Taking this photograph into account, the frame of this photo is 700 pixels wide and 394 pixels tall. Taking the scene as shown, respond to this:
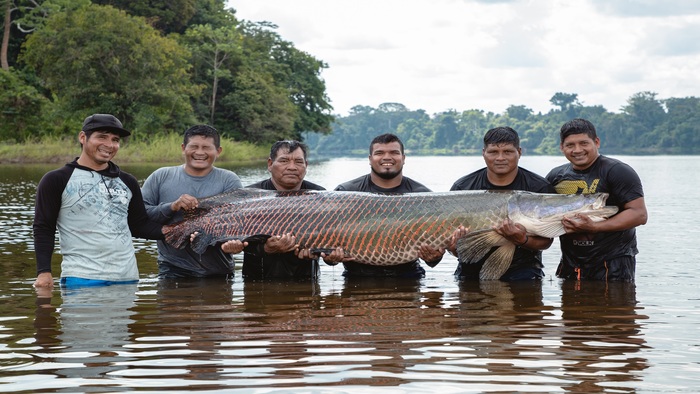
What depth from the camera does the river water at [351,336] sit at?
4.76 m

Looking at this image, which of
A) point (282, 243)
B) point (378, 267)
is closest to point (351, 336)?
point (282, 243)

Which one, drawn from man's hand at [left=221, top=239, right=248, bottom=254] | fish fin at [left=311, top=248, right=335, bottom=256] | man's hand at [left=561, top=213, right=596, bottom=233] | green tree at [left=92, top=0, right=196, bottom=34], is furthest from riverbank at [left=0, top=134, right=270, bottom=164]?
man's hand at [left=561, top=213, right=596, bottom=233]

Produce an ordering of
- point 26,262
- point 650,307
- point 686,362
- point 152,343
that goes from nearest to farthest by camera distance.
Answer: point 686,362 < point 152,343 < point 650,307 < point 26,262

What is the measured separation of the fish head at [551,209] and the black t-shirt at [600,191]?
0.20 m

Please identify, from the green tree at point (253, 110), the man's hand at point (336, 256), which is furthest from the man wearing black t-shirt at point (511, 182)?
the green tree at point (253, 110)

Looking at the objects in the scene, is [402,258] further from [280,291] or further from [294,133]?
[294,133]

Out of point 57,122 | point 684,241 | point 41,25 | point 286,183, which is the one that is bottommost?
point 684,241

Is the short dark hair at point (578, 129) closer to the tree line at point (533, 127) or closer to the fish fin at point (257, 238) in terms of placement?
the fish fin at point (257, 238)

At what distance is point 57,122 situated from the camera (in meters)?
49.1

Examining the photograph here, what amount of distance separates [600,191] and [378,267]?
250 cm

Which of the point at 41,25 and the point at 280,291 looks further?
the point at 41,25

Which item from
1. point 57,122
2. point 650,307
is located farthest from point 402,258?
point 57,122

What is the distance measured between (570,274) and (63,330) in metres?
4.78

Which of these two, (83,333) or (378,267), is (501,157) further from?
(83,333)
